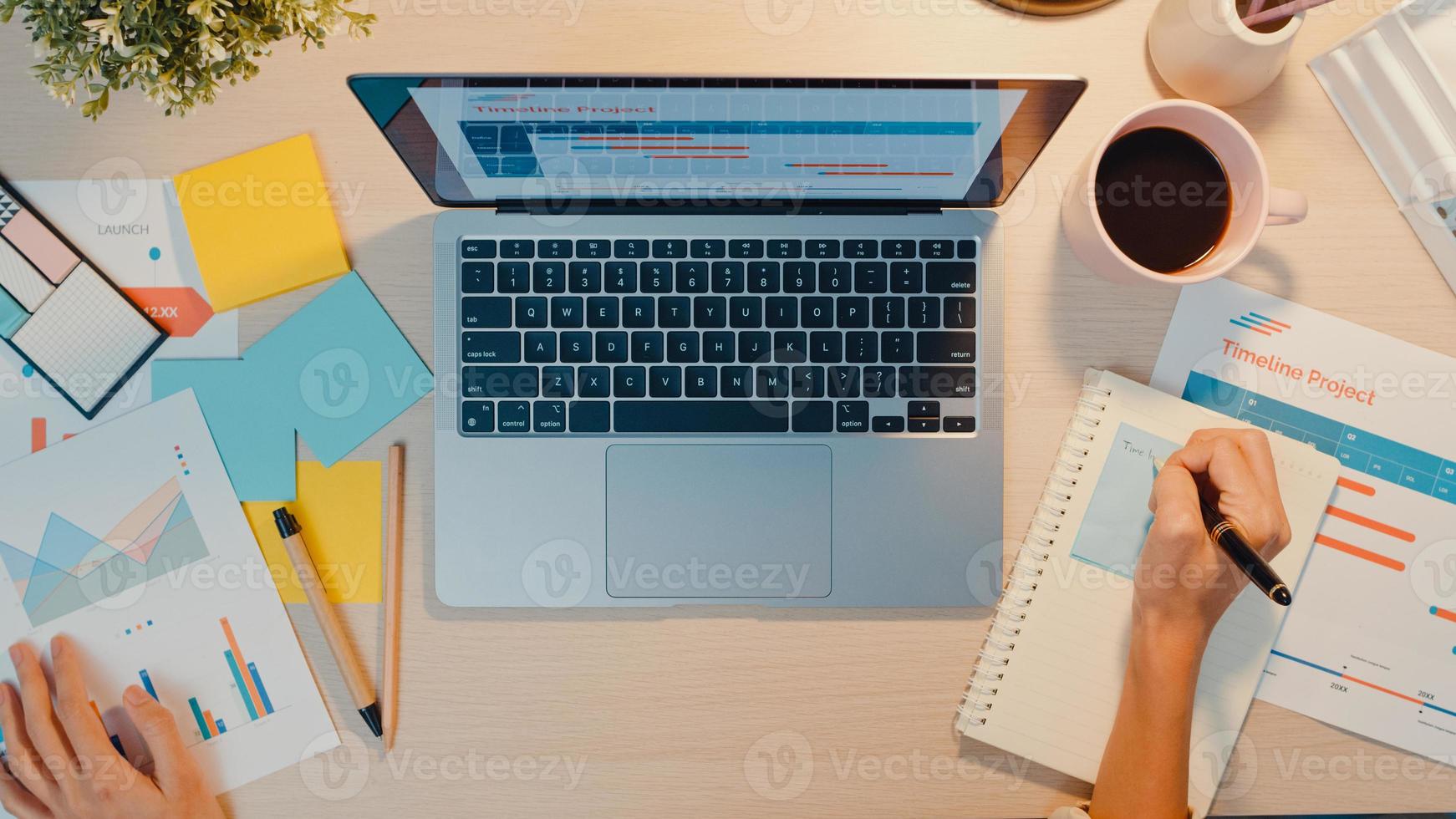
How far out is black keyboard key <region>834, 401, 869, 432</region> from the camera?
2.52 ft

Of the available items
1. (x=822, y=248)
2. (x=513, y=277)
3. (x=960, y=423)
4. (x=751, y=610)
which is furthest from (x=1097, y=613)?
(x=513, y=277)

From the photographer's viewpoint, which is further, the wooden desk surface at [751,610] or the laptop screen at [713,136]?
the wooden desk surface at [751,610]

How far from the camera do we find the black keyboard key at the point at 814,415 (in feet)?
2.52

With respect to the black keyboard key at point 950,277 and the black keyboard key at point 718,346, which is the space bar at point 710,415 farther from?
the black keyboard key at point 950,277

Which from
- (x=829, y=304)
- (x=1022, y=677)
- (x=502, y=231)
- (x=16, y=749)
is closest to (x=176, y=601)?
(x=16, y=749)

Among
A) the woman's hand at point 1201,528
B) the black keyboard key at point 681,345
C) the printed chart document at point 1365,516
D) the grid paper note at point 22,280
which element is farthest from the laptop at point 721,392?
the grid paper note at point 22,280

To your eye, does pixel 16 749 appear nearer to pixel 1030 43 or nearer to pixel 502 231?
pixel 502 231

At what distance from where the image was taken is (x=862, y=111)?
0.63 meters

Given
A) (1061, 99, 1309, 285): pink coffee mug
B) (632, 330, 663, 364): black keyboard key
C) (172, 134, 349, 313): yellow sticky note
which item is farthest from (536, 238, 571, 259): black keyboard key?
(1061, 99, 1309, 285): pink coffee mug

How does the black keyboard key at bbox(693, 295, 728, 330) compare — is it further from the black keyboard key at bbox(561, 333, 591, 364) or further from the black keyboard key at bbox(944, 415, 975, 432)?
the black keyboard key at bbox(944, 415, 975, 432)

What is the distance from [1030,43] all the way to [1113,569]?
0.53 metres

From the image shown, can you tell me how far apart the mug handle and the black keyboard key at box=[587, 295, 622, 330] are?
1.89 feet

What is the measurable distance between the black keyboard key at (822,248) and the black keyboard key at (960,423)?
0.62ft

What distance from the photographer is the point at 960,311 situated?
766mm
